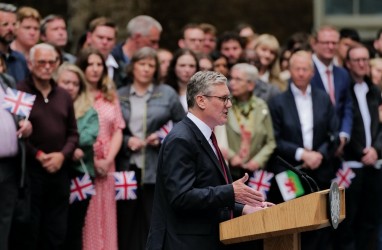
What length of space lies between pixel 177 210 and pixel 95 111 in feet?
13.1

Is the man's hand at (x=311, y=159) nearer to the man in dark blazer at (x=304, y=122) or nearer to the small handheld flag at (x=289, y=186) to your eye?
the man in dark blazer at (x=304, y=122)

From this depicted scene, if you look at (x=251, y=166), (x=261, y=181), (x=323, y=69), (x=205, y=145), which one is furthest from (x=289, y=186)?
(x=205, y=145)

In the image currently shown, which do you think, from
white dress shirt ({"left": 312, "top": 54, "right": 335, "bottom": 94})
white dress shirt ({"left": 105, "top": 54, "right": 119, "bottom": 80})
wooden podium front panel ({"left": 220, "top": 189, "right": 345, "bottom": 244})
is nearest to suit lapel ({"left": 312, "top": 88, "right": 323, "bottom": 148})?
white dress shirt ({"left": 312, "top": 54, "right": 335, "bottom": 94})

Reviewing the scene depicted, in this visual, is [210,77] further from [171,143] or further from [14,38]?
[14,38]

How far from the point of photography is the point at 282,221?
25.5 feet

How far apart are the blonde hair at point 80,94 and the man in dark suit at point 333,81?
8.72 ft

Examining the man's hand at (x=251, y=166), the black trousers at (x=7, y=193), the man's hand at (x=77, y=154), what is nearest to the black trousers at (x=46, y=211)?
the man's hand at (x=77, y=154)

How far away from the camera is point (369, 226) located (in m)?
13.5

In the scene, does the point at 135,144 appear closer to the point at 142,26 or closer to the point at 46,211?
the point at 46,211

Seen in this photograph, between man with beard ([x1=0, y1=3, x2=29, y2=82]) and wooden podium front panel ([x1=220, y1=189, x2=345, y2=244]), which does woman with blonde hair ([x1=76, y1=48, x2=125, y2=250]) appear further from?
wooden podium front panel ([x1=220, y1=189, x2=345, y2=244])

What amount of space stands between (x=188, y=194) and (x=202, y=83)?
0.76m

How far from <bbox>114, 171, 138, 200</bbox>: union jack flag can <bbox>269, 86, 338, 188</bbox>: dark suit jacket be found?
5.08ft

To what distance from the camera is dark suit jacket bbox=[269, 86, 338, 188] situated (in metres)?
12.6

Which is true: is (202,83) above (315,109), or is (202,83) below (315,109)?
below
